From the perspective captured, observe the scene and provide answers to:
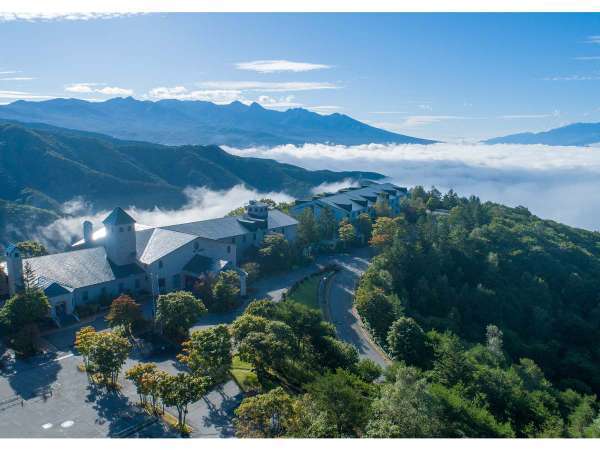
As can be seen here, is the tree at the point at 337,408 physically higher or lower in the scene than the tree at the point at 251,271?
higher

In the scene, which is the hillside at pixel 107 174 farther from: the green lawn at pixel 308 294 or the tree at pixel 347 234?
the green lawn at pixel 308 294

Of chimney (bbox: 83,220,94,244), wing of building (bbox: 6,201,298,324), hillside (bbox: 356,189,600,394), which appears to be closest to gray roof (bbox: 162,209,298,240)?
wing of building (bbox: 6,201,298,324)

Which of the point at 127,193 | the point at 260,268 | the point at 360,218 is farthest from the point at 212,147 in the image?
the point at 260,268

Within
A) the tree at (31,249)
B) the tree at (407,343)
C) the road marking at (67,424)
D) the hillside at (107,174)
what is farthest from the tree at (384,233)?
the hillside at (107,174)

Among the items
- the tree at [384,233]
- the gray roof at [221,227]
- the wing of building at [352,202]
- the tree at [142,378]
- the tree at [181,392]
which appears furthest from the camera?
the wing of building at [352,202]

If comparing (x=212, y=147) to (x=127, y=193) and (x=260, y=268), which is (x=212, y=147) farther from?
(x=260, y=268)

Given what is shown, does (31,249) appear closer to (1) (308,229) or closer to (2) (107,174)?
(1) (308,229)
